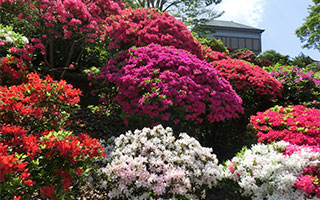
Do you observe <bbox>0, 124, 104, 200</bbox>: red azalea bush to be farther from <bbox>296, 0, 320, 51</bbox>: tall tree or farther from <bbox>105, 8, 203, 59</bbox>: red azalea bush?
<bbox>296, 0, 320, 51</bbox>: tall tree

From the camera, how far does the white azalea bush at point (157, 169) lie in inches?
140

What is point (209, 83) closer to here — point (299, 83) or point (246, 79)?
point (246, 79)

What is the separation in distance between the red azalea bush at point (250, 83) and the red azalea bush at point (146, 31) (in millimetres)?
1402

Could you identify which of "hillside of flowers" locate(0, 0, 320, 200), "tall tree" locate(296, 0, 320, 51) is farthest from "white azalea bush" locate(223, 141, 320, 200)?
"tall tree" locate(296, 0, 320, 51)

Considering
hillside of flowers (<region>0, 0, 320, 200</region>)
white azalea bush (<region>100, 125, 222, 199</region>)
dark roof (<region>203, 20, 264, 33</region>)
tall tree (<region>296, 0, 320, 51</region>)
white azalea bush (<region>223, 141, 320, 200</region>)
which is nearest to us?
hillside of flowers (<region>0, 0, 320, 200</region>)

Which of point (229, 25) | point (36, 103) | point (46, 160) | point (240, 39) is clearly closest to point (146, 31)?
point (36, 103)

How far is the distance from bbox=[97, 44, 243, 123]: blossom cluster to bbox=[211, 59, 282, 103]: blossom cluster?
137cm

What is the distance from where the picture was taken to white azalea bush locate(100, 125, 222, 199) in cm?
355

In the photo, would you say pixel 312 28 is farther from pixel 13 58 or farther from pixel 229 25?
pixel 13 58

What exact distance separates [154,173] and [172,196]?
38 centimetres

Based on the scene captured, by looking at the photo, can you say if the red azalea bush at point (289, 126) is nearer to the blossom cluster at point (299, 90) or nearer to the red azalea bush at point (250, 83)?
the red azalea bush at point (250, 83)

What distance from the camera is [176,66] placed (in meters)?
6.40

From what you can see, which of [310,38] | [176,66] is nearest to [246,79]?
[176,66]

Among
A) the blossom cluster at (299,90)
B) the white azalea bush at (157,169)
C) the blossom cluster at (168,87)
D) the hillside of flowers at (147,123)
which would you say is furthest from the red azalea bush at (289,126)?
the blossom cluster at (299,90)
